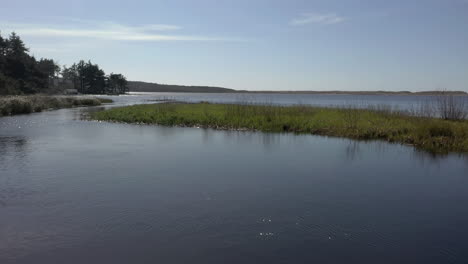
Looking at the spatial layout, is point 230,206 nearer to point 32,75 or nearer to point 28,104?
point 28,104

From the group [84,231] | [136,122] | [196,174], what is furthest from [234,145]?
[136,122]

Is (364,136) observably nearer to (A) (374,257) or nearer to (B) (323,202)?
(B) (323,202)

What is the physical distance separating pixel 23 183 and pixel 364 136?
18.1m

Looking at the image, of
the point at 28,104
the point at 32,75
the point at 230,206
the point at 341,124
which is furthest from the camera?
the point at 32,75

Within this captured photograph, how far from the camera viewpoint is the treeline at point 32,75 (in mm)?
65650

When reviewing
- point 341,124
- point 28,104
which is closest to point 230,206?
point 341,124

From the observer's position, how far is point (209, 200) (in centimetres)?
955

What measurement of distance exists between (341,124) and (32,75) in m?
70.9

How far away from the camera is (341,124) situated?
80.6ft

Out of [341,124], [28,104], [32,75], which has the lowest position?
[341,124]

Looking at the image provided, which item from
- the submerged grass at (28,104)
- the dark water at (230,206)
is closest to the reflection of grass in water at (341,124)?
the dark water at (230,206)

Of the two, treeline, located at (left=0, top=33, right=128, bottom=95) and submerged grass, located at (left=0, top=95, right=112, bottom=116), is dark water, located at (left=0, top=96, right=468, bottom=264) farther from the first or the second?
treeline, located at (left=0, top=33, right=128, bottom=95)

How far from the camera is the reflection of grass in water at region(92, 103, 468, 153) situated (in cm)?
1927

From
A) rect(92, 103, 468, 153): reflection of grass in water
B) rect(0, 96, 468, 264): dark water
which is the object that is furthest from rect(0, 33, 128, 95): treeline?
rect(0, 96, 468, 264): dark water
